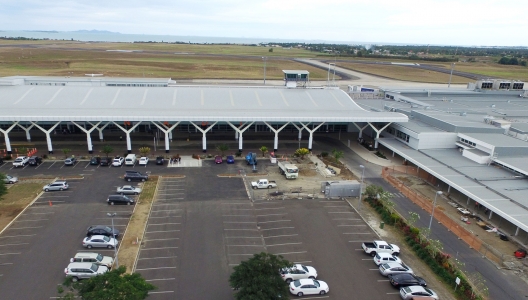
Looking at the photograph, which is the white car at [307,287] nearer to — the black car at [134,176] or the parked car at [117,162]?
the black car at [134,176]

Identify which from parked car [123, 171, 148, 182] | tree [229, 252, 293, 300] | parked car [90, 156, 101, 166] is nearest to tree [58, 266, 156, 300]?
tree [229, 252, 293, 300]

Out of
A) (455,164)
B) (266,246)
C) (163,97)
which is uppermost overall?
(163,97)

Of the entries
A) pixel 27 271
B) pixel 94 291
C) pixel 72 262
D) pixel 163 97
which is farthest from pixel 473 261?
pixel 163 97

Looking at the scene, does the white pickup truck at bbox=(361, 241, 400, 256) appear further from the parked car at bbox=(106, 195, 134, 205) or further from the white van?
the white van

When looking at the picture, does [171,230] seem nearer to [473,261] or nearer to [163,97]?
[473,261]

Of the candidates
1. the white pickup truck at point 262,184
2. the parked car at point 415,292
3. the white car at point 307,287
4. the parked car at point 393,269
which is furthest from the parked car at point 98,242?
the parked car at point 415,292
